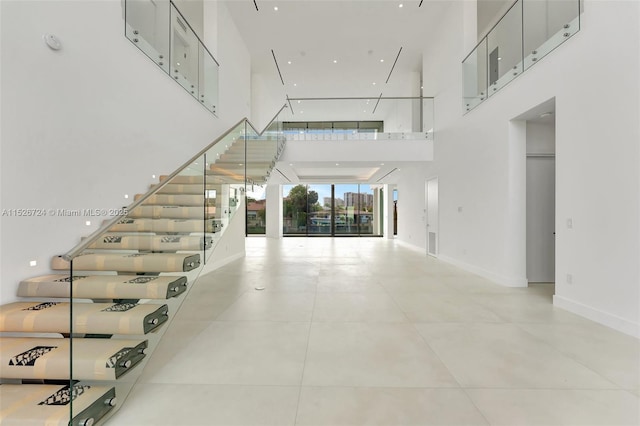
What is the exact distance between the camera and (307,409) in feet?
6.55

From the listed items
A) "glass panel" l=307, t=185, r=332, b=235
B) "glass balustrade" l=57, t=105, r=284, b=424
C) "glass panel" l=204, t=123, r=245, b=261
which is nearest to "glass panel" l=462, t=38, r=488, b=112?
"glass panel" l=204, t=123, r=245, b=261

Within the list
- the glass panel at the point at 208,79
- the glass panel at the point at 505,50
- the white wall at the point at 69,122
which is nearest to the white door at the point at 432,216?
the glass panel at the point at 505,50

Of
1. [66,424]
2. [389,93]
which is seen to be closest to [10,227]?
[66,424]

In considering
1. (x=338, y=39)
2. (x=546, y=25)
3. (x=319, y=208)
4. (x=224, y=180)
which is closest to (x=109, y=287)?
(x=224, y=180)

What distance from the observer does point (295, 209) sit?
18.4m

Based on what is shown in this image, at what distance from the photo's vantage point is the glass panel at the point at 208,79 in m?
6.57

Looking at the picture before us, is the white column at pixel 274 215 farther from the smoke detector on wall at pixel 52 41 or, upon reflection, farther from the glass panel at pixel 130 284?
the smoke detector on wall at pixel 52 41

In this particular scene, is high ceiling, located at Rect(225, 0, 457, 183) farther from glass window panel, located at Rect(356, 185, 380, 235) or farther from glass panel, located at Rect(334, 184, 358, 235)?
glass window panel, located at Rect(356, 185, 380, 235)

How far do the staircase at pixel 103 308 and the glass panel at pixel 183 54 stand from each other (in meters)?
2.96

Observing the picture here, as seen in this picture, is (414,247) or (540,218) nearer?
(540,218)

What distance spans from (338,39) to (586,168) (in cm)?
781

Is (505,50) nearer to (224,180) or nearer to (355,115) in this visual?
(224,180)

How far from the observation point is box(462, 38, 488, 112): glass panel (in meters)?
6.33

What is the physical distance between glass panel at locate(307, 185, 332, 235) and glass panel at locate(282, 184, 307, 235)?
320 millimetres
